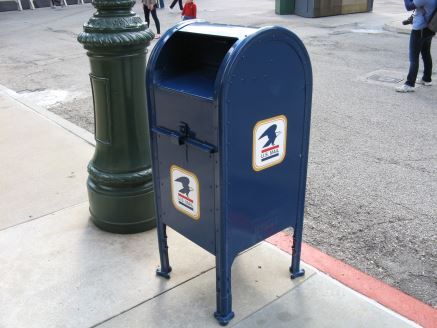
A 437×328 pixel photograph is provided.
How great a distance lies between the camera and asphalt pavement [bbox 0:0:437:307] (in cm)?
356

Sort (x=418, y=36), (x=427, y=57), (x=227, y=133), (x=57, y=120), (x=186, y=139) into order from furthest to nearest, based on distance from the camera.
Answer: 1. (x=427, y=57)
2. (x=418, y=36)
3. (x=57, y=120)
4. (x=186, y=139)
5. (x=227, y=133)

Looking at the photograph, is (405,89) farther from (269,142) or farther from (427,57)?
(269,142)

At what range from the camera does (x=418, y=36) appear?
24.2ft

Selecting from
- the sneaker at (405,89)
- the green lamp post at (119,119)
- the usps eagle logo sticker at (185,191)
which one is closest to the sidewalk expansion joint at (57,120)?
the green lamp post at (119,119)

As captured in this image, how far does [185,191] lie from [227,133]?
1.72 ft

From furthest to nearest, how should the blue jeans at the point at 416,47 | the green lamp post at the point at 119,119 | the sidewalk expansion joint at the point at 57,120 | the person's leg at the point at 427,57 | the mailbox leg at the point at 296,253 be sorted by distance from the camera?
the person's leg at the point at 427,57, the blue jeans at the point at 416,47, the sidewalk expansion joint at the point at 57,120, the green lamp post at the point at 119,119, the mailbox leg at the point at 296,253

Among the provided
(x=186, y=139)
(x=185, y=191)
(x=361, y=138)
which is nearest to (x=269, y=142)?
(x=186, y=139)

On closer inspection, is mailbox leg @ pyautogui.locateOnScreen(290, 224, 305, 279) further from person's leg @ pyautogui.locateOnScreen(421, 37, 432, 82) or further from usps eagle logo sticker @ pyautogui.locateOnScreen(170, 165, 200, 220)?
person's leg @ pyautogui.locateOnScreen(421, 37, 432, 82)

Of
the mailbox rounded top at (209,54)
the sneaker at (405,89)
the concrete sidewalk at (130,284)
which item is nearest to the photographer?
the mailbox rounded top at (209,54)

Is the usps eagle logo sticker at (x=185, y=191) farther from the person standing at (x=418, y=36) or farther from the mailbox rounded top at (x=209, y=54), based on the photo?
the person standing at (x=418, y=36)

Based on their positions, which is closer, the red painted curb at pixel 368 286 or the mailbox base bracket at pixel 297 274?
the red painted curb at pixel 368 286

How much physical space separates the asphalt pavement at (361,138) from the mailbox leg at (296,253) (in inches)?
18.9

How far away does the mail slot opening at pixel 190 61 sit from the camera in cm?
264

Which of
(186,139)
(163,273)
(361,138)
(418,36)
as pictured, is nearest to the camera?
(186,139)
